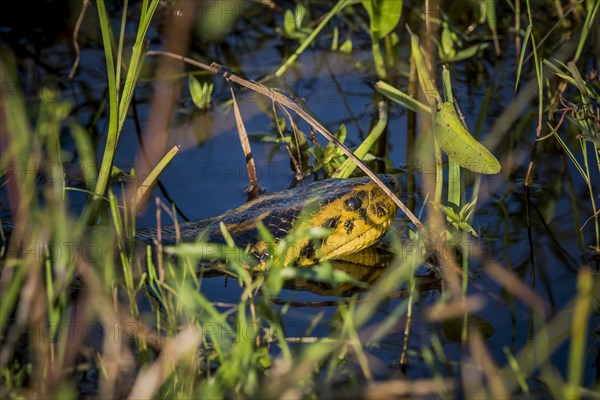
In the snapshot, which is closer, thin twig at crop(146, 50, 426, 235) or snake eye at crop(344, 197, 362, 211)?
thin twig at crop(146, 50, 426, 235)

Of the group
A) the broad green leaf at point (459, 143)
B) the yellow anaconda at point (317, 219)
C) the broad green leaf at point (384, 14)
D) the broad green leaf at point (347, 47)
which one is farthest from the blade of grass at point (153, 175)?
the broad green leaf at point (347, 47)

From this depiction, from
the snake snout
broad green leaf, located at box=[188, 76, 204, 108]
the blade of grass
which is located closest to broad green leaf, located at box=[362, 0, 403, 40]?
broad green leaf, located at box=[188, 76, 204, 108]

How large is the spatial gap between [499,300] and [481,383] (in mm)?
999

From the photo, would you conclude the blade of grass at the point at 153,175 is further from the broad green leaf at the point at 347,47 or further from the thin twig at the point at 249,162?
the broad green leaf at the point at 347,47

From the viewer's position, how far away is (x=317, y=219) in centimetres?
484

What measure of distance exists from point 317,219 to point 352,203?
220 millimetres

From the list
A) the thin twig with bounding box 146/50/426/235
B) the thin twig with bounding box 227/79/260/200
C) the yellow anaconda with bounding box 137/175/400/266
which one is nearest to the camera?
the thin twig with bounding box 146/50/426/235

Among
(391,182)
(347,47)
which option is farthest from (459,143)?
(347,47)

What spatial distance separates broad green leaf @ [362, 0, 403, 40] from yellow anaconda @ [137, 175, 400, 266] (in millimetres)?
1986

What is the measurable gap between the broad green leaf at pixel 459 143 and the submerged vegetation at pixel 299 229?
0.04ft

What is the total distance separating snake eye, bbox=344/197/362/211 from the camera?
4.86 meters

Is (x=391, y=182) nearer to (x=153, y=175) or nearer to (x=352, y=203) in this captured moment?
(x=352, y=203)

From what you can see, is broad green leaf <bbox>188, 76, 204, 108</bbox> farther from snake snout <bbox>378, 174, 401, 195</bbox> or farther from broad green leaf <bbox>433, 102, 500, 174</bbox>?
broad green leaf <bbox>433, 102, 500, 174</bbox>

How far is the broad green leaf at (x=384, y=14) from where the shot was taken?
6574mm
